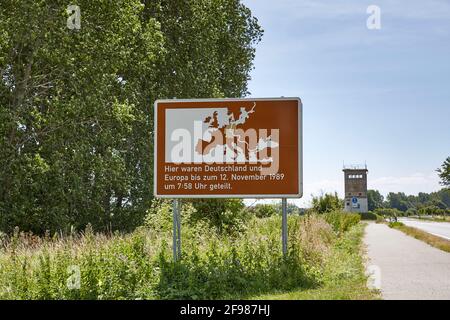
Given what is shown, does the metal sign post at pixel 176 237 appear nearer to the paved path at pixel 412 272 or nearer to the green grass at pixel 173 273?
the green grass at pixel 173 273

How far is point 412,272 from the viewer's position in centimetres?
1255

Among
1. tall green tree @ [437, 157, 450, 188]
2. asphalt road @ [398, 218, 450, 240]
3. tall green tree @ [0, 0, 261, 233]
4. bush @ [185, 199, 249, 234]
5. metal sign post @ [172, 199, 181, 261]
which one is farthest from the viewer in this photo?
tall green tree @ [437, 157, 450, 188]

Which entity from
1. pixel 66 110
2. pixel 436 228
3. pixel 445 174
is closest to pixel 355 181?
pixel 445 174

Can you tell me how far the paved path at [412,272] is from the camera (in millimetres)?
9852

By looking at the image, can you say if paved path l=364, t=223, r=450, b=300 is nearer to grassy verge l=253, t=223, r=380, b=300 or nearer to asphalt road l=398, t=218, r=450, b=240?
grassy verge l=253, t=223, r=380, b=300

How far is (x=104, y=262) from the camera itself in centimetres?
1091

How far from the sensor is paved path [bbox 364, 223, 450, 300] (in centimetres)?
985

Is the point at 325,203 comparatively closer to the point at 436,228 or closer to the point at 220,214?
the point at 436,228

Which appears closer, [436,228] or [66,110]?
[66,110]

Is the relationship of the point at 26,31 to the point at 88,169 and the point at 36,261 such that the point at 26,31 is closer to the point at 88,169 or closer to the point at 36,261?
the point at 88,169

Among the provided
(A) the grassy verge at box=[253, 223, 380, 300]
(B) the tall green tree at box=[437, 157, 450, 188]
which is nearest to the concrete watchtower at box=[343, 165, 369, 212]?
(B) the tall green tree at box=[437, 157, 450, 188]

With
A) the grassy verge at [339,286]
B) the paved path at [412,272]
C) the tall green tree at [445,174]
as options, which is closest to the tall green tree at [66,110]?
the paved path at [412,272]

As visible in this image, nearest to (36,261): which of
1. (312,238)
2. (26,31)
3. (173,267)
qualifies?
(173,267)
